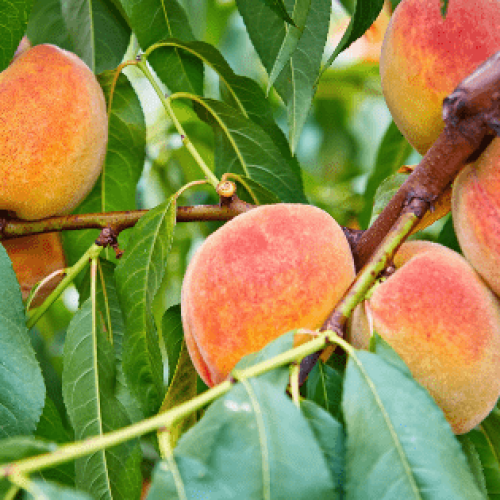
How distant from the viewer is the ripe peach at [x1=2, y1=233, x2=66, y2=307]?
1056 mm

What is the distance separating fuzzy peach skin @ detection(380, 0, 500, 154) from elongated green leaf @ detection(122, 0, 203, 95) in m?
0.46

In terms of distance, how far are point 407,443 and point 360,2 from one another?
0.54 m

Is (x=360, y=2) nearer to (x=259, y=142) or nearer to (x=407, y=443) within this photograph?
(x=259, y=142)

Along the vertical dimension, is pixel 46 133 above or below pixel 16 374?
above

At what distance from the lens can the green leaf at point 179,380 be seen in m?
0.86

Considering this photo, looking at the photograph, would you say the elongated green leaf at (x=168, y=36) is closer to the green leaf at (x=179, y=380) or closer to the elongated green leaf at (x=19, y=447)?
the green leaf at (x=179, y=380)

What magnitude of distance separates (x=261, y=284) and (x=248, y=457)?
0.20 meters

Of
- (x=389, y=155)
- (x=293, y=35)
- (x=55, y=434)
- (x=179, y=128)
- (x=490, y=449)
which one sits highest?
(x=293, y=35)

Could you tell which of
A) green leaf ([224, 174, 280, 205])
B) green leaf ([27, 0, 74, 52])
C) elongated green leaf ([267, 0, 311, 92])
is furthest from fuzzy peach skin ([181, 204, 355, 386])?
green leaf ([27, 0, 74, 52])

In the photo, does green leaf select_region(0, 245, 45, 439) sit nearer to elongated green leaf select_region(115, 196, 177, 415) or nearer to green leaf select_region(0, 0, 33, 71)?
elongated green leaf select_region(115, 196, 177, 415)

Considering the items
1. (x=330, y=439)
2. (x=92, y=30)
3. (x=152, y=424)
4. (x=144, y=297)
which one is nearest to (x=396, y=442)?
(x=330, y=439)

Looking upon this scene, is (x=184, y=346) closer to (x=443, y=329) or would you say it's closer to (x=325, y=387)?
(x=325, y=387)

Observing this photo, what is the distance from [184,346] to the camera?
0.88m

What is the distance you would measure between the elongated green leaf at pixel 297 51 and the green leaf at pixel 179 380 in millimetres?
291
